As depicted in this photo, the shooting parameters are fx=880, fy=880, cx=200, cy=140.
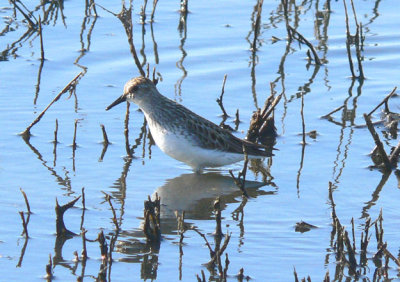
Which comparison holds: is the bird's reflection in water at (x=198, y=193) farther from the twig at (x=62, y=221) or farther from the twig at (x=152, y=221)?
the twig at (x=62, y=221)

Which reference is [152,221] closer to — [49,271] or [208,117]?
[49,271]

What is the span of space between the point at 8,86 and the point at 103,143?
6.70ft

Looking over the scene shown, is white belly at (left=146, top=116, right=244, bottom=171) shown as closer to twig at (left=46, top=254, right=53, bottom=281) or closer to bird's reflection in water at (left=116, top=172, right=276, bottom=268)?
bird's reflection in water at (left=116, top=172, right=276, bottom=268)

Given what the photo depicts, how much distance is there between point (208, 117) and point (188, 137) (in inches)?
55.8

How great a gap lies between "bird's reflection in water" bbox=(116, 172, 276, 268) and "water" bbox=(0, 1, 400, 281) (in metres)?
0.02

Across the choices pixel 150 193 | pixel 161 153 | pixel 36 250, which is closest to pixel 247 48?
pixel 161 153

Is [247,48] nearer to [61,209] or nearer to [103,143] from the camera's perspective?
[103,143]

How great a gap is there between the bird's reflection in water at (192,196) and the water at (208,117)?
0.02 metres

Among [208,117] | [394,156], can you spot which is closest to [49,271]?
[394,156]

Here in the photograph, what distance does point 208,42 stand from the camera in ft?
40.3

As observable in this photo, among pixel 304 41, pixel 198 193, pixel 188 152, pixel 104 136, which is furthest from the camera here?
pixel 304 41

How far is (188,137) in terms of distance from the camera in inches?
341

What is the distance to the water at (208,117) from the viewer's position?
686 centimetres

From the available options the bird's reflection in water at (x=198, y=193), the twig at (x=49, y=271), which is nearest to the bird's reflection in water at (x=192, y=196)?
the bird's reflection in water at (x=198, y=193)
